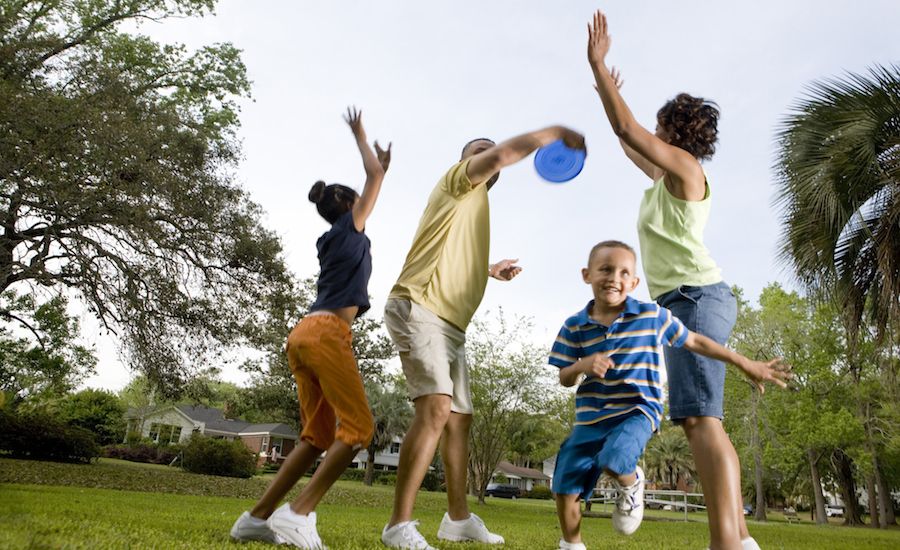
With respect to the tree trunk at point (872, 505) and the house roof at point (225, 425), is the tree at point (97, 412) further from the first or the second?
the tree trunk at point (872, 505)

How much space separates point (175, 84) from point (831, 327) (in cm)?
3287

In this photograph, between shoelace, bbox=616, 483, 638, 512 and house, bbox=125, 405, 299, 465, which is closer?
shoelace, bbox=616, 483, 638, 512

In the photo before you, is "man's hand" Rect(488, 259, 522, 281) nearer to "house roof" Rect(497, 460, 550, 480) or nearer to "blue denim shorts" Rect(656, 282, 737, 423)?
"blue denim shorts" Rect(656, 282, 737, 423)

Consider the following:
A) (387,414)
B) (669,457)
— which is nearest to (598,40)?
(387,414)

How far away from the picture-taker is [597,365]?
2.99 meters

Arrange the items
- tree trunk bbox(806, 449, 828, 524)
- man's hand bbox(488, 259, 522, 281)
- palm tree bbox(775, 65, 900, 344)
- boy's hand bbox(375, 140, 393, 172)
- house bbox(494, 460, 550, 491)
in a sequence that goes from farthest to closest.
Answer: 1. house bbox(494, 460, 550, 491)
2. tree trunk bbox(806, 449, 828, 524)
3. palm tree bbox(775, 65, 900, 344)
4. man's hand bbox(488, 259, 522, 281)
5. boy's hand bbox(375, 140, 393, 172)

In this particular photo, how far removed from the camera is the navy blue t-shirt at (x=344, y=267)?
369cm

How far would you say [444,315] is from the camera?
3703 millimetres

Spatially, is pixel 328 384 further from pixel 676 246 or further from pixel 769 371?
pixel 769 371

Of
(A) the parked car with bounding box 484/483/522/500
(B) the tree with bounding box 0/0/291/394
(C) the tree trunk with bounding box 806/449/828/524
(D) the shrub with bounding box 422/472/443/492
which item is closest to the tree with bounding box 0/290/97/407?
(B) the tree with bounding box 0/0/291/394

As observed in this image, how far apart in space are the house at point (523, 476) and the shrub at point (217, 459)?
2512 inches

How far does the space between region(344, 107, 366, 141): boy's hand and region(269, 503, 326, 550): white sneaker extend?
217cm

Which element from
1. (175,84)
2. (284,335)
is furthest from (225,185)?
(284,335)

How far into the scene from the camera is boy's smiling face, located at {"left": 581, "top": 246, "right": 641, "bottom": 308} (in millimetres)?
3365
